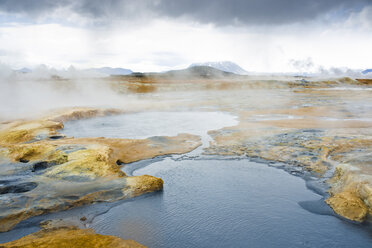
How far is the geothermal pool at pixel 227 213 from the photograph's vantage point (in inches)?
211

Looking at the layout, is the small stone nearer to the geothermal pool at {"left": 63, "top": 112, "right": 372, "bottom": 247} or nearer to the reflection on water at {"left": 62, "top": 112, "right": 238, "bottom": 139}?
the geothermal pool at {"left": 63, "top": 112, "right": 372, "bottom": 247}

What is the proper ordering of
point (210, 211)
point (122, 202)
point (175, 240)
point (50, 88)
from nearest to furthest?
point (175, 240), point (210, 211), point (122, 202), point (50, 88)

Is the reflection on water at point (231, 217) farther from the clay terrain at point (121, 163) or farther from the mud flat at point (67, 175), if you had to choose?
the mud flat at point (67, 175)

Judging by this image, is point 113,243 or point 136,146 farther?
point 136,146

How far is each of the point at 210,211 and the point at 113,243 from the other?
2.32m

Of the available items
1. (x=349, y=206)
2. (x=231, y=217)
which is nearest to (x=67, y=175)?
(x=231, y=217)

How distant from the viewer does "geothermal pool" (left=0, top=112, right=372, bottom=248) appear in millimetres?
5363

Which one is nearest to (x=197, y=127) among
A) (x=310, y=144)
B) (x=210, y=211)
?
(x=310, y=144)

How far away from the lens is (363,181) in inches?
259

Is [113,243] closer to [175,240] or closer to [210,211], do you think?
[175,240]

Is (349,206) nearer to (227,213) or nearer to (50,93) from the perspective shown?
(227,213)

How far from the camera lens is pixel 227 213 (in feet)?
20.5

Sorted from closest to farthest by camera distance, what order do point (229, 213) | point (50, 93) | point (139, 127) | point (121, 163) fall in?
point (229, 213) < point (121, 163) < point (139, 127) < point (50, 93)

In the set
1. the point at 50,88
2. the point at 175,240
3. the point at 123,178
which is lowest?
the point at 175,240
